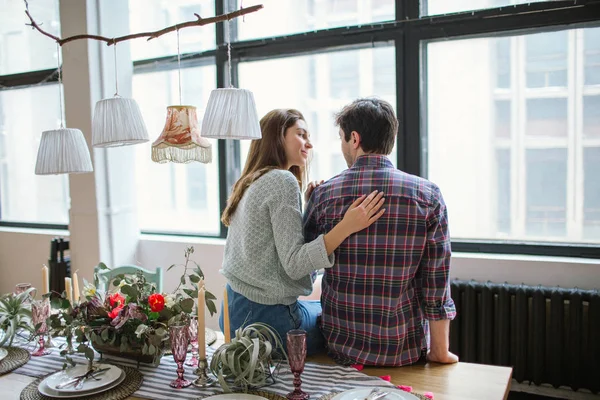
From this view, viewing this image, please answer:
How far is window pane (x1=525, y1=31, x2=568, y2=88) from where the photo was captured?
2.64 m

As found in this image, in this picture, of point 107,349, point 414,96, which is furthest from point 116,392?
point 414,96

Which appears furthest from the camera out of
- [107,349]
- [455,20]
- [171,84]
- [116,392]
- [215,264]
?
[171,84]

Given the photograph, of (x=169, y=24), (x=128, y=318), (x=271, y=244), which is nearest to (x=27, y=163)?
(x=169, y=24)

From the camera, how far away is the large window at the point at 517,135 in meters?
2.63

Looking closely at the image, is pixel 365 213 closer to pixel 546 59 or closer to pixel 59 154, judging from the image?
pixel 59 154

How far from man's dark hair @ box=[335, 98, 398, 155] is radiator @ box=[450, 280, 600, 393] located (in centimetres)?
125

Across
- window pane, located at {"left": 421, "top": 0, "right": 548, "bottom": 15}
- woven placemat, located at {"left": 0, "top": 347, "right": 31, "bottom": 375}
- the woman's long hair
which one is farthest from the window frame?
woven placemat, located at {"left": 0, "top": 347, "right": 31, "bottom": 375}

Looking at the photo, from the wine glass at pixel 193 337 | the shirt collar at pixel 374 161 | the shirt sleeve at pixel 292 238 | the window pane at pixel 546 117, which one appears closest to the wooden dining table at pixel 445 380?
the wine glass at pixel 193 337

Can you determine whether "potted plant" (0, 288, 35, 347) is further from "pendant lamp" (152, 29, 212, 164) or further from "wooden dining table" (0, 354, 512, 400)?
"pendant lamp" (152, 29, 212, 164)

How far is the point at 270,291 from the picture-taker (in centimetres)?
174

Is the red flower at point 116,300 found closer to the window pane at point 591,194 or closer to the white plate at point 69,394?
the white plate at point 69,394

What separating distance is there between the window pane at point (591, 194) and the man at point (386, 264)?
140cm

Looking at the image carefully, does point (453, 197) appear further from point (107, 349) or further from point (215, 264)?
point (107, 349)

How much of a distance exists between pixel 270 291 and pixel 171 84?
247 cm
